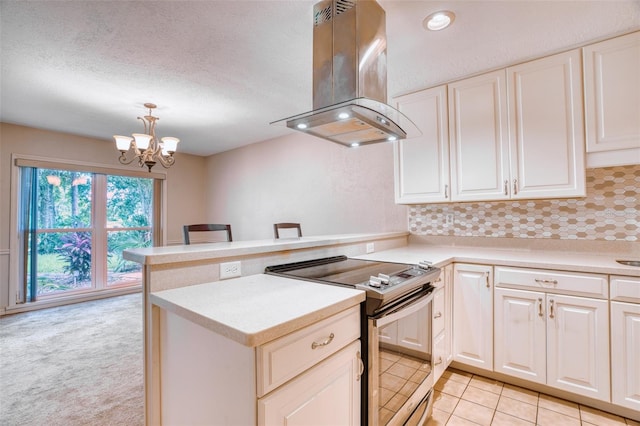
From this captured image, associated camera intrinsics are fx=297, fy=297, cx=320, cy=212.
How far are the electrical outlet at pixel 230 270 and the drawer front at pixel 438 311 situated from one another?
122 centimetres

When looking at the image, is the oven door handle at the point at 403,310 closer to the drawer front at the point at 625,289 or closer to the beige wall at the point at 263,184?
the drawer front at the point at 625,289

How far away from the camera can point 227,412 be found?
3.05 feet

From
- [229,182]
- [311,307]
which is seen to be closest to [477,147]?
[311,307]

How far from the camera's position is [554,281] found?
1.86 metres

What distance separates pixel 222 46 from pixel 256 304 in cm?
192

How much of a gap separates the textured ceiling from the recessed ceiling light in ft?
0.14

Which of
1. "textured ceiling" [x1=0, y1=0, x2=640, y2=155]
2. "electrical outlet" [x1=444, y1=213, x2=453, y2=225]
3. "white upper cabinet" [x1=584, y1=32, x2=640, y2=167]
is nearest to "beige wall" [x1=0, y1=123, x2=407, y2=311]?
"electrical outlet" [x1=444, y1=213, x2=453, y2=225]

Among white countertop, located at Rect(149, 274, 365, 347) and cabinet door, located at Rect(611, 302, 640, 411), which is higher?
white countertop, located at Rect(149, 274, 365, 347)

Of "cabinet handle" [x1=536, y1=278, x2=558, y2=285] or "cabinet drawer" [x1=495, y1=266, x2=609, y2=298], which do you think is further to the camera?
"cabinet handle" [x1=536, y1=278, x2=558, y2=285]

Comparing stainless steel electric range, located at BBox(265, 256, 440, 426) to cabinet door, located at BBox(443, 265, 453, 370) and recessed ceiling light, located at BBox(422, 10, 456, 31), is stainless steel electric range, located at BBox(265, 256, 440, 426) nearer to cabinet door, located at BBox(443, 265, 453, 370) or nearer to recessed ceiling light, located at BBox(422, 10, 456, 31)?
cabinet door, located at BBox(443, 265, 453, 370)

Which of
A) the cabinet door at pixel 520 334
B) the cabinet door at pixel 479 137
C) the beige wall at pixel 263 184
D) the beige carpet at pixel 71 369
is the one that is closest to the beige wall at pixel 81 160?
the beige wall at pixel 263 184

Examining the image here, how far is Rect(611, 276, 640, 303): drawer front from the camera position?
165 cm

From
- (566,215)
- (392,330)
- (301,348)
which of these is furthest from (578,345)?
(301,348)

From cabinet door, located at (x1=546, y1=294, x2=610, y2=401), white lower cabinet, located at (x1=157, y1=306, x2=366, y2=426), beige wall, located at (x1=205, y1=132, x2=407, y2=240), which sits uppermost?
beige wall, located at (x1=205, y1=132, x2=407, y2=240)
